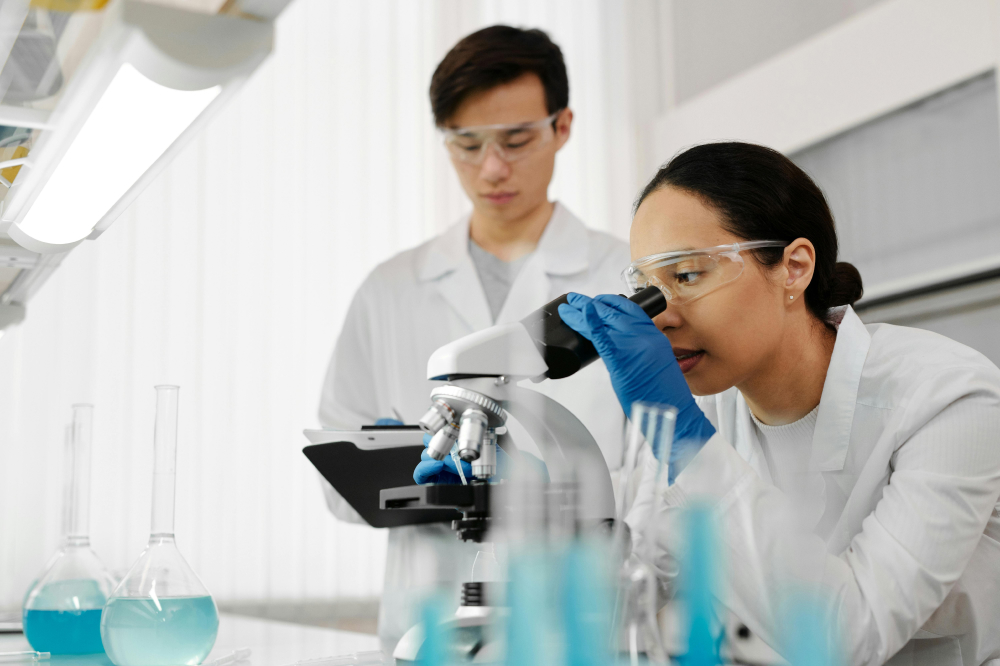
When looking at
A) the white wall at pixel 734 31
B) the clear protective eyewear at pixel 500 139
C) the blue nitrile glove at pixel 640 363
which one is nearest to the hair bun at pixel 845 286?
the blue nitrile glove at pixel 640 363

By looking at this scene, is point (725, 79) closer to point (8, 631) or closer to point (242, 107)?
point (242, 107)

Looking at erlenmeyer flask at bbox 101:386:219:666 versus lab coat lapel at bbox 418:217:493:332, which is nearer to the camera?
Answer: erlenmeyer flask at bbox 101:386:219:666

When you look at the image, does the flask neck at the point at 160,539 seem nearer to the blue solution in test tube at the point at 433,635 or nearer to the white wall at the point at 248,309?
the blue solution in test tube at the point at 433,635

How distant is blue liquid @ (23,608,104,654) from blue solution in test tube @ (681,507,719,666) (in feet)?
3.06

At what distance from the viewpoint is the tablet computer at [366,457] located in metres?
1.08

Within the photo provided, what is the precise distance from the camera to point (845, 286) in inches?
52.8

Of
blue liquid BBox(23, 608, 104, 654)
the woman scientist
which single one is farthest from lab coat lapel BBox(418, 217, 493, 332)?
blue liquid BBox(23, 608, 104, 654)

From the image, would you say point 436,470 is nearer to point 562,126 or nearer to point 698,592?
point 698,592

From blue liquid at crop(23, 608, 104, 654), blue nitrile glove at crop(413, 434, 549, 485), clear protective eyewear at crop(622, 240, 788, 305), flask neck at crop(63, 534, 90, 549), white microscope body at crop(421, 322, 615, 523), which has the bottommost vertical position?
blue liquid at crop(23, 608, 104, 654)

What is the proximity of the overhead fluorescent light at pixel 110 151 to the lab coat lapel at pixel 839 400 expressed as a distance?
2.90ft

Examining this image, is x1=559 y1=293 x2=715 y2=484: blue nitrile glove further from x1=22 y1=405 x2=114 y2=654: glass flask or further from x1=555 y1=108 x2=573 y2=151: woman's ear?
x1=555 y1=108 x2=573 y2=151: woman's ear

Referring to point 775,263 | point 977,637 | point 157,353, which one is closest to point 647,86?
point 157,353

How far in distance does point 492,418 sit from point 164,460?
462 millimetres

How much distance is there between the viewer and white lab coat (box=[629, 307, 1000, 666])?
94 centimetres
